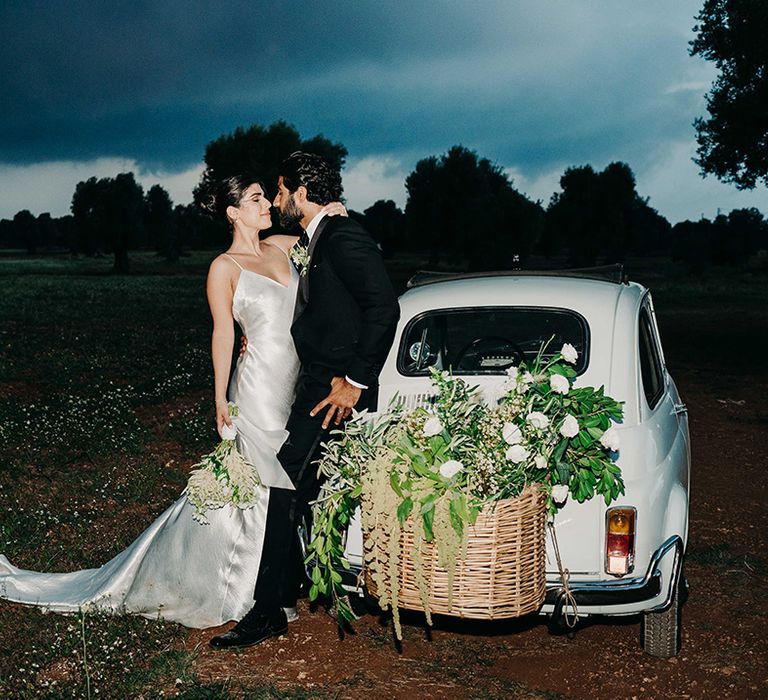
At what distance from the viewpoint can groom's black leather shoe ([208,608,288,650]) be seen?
194 inches

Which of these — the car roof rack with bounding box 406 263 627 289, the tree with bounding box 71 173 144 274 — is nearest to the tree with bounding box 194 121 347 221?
the tree with bounding box 71 173 144 274

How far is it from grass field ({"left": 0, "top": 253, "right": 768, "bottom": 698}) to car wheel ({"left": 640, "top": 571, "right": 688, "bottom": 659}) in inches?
71.6

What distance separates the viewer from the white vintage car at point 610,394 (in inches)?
170

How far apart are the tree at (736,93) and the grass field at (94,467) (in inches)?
199

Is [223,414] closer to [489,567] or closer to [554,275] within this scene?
[489,567]

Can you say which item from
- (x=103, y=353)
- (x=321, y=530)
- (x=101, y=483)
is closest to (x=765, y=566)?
(x=321, y=530)

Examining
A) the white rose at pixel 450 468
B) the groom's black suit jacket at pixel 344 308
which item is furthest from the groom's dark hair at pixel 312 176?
the white rose at pixel 450 468

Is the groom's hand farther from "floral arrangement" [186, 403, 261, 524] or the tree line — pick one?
the tree line

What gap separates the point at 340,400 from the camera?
4504 mm

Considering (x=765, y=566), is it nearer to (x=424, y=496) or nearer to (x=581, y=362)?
(x=581, y=362)

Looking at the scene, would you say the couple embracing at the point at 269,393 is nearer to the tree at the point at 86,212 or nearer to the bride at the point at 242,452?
the bride at the point at 242,452

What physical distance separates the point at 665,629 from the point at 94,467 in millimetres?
6081

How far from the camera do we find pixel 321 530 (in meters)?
4.05

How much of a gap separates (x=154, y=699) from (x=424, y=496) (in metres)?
1.80
